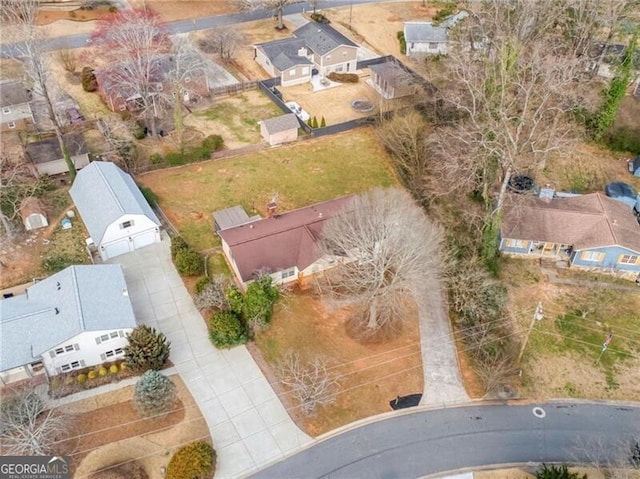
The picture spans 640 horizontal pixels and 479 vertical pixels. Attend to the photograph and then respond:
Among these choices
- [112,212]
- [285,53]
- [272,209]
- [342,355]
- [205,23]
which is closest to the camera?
[342,355]

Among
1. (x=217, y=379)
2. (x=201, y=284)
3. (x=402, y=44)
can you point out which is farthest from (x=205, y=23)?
(x=217, y=379)

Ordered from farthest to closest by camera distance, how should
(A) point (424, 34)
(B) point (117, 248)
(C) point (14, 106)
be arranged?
(A) point (424, 34)
(C) point (14, 106)
(B) point (117, 248)

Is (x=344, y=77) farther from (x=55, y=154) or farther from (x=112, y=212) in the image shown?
(x=112, y=212)

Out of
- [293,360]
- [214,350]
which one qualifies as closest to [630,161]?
[293,360]

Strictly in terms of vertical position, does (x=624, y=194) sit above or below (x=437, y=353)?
above

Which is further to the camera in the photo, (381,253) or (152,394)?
(381,253)

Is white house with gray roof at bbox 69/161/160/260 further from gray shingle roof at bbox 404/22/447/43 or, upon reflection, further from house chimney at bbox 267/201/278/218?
gray shingle roof at bbox 404/22/447/43

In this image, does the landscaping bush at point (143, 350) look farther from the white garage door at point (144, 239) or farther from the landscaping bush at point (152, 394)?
the white garage door at point (144, 239)

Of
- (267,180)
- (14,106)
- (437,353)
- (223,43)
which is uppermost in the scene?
(223,43)
